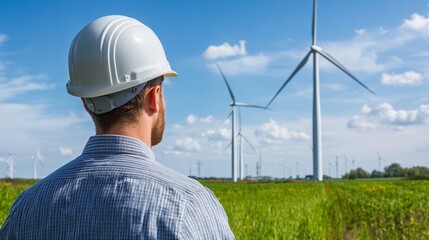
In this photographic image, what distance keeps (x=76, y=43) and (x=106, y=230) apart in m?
0.88

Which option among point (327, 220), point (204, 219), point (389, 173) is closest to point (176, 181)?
point (204, 219)

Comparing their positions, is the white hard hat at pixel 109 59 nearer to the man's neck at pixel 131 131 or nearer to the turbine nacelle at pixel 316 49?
the man's neck at pixel 131 131

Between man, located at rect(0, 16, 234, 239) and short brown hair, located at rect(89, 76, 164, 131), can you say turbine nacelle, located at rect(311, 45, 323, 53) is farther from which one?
short brown hair, located at rect(89, 76, 164, 131)

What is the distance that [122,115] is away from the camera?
6.92ft

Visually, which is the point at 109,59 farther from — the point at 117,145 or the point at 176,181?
the point at 176,181

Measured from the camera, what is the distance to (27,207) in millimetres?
2111

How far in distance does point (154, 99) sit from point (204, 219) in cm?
51

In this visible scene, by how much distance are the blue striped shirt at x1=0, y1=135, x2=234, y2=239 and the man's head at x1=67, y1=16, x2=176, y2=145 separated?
120 millimetres

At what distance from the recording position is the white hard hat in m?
2.29

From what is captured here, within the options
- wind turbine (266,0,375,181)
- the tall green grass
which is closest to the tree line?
wind turbine (266,0,375,181)

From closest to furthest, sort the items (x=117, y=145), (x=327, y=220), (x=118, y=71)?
(x=117, y=145), (x=118, y=71), (x=327, y=220)

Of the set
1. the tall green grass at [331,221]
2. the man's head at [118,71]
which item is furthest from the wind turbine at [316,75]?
the man's head at [118,71]

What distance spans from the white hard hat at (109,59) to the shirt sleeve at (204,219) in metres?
0.53

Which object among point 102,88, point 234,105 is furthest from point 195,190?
point 234,105
